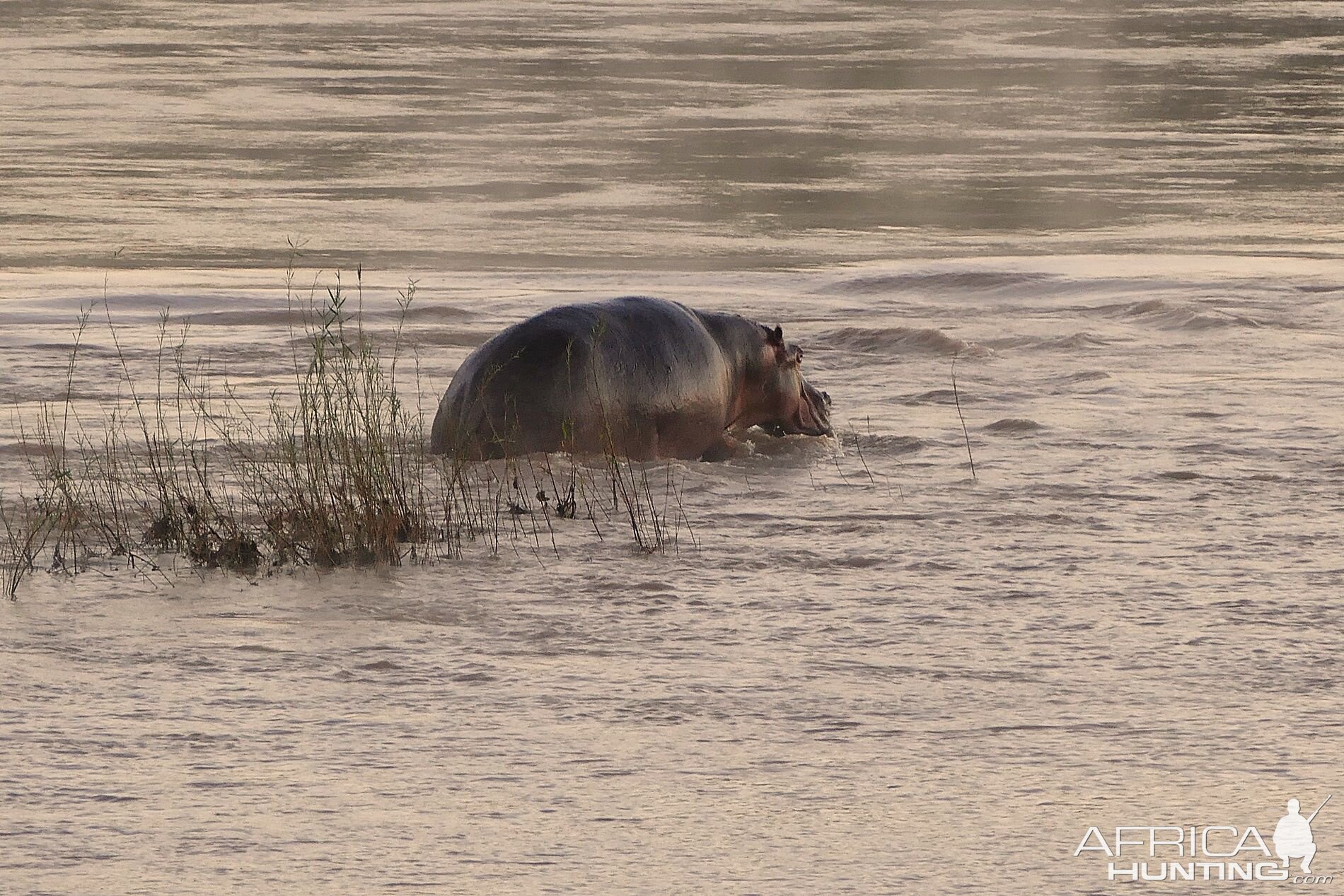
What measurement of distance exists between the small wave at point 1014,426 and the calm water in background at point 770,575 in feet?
0.09

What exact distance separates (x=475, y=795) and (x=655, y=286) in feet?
25.6

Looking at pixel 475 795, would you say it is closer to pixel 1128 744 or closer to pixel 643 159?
pixel 1128 744

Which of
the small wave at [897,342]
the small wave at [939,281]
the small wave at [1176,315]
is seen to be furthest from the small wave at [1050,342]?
the small wave at [939,281]

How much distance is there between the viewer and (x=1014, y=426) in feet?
27.8

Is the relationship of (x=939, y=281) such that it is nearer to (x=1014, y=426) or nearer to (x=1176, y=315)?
(x=1176, y=315)

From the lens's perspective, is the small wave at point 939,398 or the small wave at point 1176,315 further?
the small wave at point 1176,315

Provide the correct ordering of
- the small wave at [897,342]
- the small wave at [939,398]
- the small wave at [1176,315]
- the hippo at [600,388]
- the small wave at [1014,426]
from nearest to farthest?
1. the hippo at [600,388]
2. the small wave at [1014,426]
3. the small wave at [939,398]
4. the small wave at [897,342]
5. the small wave at [1176,315]

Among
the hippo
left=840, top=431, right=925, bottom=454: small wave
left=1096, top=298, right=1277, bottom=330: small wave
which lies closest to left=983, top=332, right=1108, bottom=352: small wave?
left=1096, top=298, right=1277, bottom=330: small wave

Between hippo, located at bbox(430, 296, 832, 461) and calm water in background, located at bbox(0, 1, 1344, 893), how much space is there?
1.00 feet

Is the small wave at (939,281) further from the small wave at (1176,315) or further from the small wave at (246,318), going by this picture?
the small wave at (246,318)

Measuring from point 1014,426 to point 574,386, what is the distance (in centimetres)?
193

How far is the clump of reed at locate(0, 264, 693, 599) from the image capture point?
638 cm

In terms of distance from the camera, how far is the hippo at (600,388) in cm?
748

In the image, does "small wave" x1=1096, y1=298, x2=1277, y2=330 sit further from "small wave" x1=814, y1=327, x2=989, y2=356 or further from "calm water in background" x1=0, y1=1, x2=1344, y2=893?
"small wave" x1=814, y1=327, x2=989, y2=356
